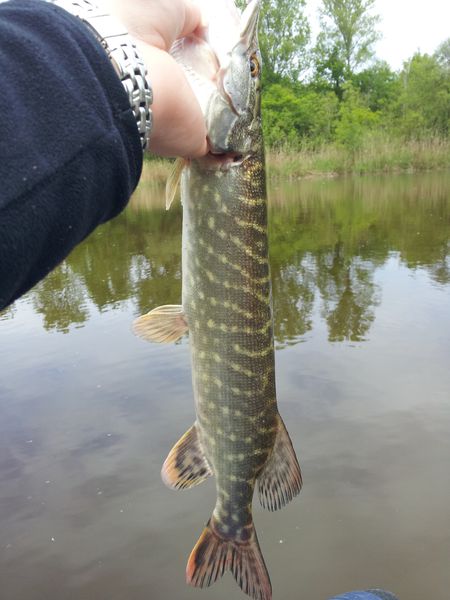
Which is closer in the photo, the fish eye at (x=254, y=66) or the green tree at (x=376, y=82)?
the fish eye at (x=254, y=66)

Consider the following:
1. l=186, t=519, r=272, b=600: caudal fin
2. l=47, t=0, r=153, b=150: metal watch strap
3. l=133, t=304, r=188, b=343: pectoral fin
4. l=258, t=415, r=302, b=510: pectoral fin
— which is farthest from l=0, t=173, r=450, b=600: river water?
l=47, t=0, r=153, b=150: metal watch strap

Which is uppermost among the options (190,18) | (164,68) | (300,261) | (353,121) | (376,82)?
(376,82)

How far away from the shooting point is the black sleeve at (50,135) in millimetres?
620

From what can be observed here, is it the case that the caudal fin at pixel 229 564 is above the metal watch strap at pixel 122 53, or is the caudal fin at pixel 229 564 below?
below

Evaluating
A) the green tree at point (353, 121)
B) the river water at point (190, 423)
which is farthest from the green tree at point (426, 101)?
the river water at point (190, 423)

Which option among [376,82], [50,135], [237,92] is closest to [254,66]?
[237,92]

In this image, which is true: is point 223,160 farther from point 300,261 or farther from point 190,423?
point 300,261

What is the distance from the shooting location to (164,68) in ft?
3.26

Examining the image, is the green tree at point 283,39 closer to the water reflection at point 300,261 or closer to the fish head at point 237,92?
the water reflection at point 300,261

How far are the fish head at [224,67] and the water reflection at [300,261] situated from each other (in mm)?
3381

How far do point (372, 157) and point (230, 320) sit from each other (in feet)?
78.3

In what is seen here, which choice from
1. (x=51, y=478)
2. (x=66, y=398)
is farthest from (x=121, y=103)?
(x=66, y=398)

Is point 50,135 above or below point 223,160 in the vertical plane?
above

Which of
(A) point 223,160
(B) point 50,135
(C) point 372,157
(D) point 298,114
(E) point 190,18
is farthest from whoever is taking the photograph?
(D) point 298,114
